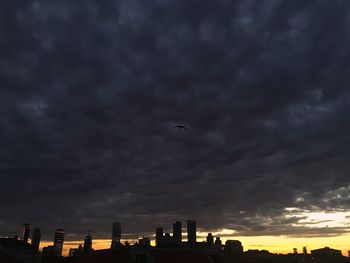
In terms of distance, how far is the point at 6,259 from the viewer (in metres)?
87.6

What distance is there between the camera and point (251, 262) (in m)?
125

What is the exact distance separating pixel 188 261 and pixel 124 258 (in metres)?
15.9

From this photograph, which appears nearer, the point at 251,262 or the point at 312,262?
the point at 251,262

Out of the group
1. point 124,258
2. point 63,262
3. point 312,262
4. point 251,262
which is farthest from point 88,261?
point 312,262

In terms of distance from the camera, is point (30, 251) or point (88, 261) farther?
point (30, 251)

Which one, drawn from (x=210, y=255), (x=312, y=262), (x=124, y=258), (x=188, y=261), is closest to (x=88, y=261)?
(x=124, y=258)

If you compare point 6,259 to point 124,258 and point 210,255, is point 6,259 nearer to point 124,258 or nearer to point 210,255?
point 124,258

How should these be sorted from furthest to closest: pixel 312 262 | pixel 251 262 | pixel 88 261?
→ pixel 312 262, pixel 251 262, pixel 88 261

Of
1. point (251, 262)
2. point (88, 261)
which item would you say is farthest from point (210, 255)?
point (251, 262)

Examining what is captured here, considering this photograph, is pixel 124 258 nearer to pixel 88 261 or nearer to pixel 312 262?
pixel 88 261

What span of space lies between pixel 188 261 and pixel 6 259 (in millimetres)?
49388

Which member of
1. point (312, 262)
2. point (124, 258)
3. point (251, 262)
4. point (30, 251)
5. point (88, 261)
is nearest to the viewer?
point (124, 258)

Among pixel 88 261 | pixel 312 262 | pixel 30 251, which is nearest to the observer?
pixel 88 261

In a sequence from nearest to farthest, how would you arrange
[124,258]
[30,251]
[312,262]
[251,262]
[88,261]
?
[124,258], [88,261], [30,251], [251,262], [312,262]
